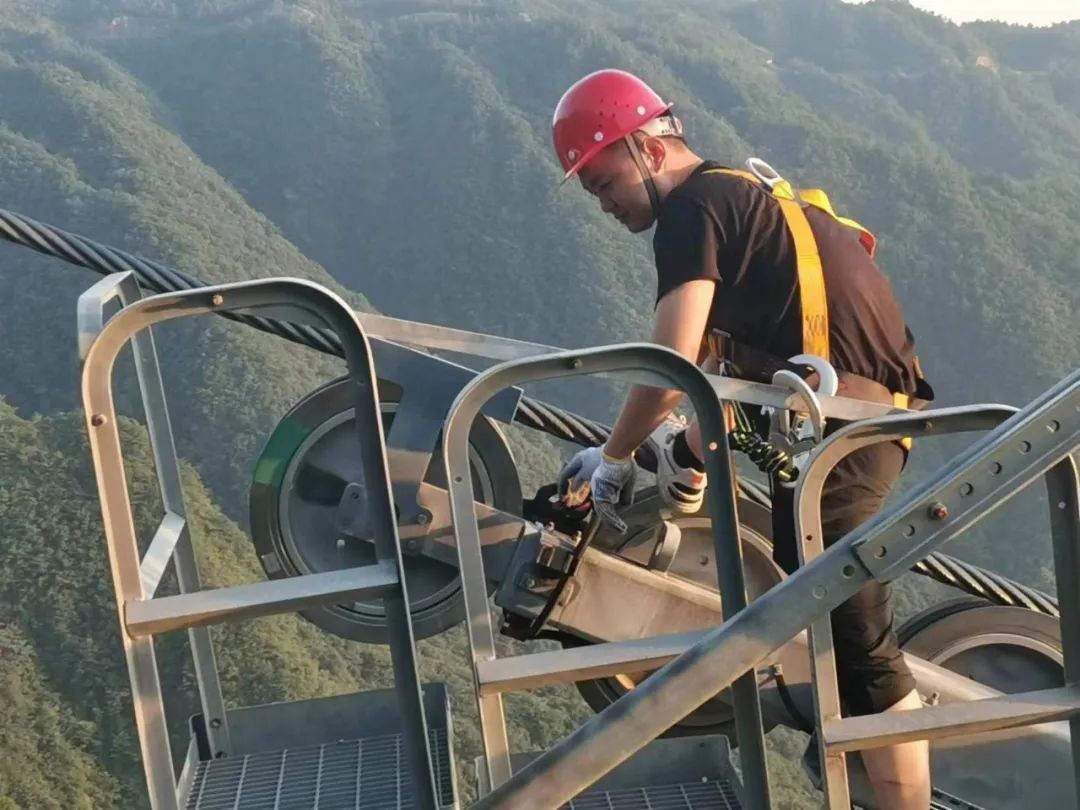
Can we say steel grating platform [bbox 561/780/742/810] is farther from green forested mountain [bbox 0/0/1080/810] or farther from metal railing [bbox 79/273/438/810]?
green forested mountain [bbox 0/0/1080/810]

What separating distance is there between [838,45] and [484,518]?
125081 mm

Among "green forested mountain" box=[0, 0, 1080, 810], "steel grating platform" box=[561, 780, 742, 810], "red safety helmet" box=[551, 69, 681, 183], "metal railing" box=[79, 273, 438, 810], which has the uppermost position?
"green forested mountain" box=[0, 0, 1080, 810]

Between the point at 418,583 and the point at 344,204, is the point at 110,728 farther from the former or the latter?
the point at 344,204

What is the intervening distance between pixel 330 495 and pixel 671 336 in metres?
1.23

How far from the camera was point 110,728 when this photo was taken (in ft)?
118

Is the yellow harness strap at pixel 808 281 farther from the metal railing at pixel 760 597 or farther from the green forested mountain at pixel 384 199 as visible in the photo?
the green forested mountain at pixel 384 199

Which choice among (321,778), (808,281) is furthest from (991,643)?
(321,778)

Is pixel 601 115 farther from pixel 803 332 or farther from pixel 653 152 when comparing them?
pixel 803 332

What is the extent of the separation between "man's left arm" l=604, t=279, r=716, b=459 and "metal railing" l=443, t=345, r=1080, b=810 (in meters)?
0.71

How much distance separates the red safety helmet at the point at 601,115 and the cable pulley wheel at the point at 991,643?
1736 mm

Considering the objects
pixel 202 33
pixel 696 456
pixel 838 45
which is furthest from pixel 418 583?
pixel 838 45

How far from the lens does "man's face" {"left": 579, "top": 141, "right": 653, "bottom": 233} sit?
3564 mm

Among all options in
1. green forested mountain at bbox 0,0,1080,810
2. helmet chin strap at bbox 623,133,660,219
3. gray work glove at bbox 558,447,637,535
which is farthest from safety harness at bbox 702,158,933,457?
green forested mountain at bbox 0,0,1080,810

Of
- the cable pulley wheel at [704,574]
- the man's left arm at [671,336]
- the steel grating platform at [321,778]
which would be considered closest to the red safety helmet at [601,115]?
the man's left arm at [671,336]
